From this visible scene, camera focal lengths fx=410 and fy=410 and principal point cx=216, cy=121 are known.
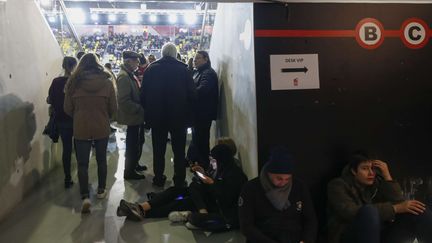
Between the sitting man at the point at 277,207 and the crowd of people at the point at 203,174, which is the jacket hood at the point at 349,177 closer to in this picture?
the crowd of people at the point at 203,174

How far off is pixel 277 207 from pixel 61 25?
496 cm

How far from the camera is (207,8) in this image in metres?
6.19

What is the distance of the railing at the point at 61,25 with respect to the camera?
558cm

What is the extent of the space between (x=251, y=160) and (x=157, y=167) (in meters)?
1.31

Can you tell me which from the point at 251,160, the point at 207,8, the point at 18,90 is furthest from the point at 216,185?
the point at 207,8

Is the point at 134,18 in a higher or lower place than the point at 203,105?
higher

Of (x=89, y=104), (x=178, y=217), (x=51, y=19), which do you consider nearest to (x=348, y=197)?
(x=178, y=217)

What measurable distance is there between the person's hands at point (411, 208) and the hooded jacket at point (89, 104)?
2508 mm

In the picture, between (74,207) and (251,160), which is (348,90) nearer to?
(251,160)

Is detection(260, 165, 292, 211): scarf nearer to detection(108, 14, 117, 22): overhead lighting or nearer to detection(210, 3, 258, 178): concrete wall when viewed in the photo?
detection(210, 3, 258, 178): concrete wall

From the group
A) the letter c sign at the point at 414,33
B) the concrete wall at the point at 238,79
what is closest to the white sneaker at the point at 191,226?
the concrete wall at the point at 238,79

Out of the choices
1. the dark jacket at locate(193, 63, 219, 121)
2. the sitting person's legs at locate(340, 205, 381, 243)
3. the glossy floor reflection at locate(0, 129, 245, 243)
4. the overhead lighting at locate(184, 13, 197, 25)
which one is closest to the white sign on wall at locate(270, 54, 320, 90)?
the sitting person's legs at locate(340, 205, 381, 243)

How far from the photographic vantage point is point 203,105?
447cm

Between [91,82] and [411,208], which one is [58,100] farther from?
[411,208]
